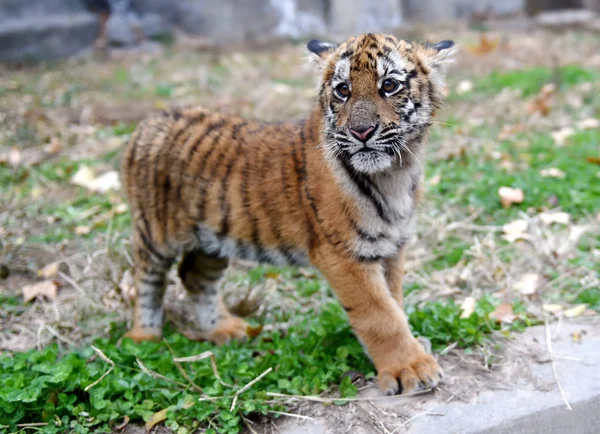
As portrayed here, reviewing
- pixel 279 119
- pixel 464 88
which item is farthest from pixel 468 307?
pixel 464 88

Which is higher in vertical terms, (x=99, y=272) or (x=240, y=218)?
(x=240, y=218)

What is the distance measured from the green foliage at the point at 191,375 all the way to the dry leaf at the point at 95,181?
2.24m

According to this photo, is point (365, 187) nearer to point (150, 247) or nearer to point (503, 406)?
point (503, 406)

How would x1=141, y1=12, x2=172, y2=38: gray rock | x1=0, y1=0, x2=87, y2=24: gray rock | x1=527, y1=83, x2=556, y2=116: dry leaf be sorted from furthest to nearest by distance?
x1=141, y1=12, x2=172, y2=38: gray rock → x1=0, y1=0, x2=87, y2=24: gray rock → x1=527, y1=83, x2=556, y2=116: dry leaf

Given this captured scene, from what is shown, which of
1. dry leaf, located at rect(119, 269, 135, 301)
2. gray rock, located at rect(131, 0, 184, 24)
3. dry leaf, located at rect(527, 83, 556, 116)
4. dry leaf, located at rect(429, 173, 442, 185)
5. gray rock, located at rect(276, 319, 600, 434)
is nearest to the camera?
gray rock, located at rect(276, 319, 600, 434)

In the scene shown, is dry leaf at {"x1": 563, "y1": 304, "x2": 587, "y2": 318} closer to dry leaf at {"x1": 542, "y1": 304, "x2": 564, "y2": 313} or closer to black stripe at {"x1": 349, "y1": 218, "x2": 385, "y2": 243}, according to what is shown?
dry leaf at {"x1": 542, "y1": 304, "x2": 564, "y2": 313}

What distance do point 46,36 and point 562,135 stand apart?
6591 millimetres

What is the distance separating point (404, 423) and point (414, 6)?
9530mm

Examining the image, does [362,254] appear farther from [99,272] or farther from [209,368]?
[99,272]

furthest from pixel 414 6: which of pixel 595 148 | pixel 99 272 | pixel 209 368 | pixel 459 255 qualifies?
pixel 209 368

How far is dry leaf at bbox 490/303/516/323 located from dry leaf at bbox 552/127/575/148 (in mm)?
2739

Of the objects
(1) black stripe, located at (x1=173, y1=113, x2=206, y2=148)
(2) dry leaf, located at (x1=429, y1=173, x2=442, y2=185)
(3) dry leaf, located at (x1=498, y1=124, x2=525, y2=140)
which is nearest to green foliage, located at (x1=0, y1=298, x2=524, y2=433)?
(1) black stripe, located at (x1=173, y1=113, x2=206, y2=148)

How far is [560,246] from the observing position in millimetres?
4512

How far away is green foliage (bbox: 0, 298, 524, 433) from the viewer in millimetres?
3055
